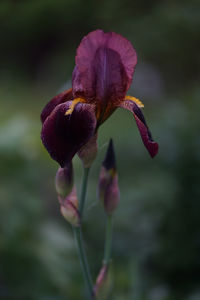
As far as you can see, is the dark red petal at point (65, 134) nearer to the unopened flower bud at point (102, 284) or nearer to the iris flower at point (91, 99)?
the iris flower at point (91, 99)

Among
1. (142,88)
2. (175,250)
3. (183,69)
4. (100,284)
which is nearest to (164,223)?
(175,250)

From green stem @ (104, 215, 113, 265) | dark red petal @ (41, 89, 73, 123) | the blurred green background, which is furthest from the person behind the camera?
the blurred green background

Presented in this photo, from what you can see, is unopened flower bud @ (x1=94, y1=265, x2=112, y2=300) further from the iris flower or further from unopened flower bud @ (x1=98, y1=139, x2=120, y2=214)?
the iris flower

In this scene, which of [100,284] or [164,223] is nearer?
[100,284]

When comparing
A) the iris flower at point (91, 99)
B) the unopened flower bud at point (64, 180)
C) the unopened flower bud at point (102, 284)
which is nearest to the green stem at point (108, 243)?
the unopened flower bud at point (102, 284)

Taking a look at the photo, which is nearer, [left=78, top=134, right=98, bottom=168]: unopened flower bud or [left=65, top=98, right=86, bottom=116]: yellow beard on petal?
[left=65, top=98, right=86, bottom=116]: yellow beard on petal

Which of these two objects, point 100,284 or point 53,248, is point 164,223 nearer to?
point 53,248

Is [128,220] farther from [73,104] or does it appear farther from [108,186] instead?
[73,104]

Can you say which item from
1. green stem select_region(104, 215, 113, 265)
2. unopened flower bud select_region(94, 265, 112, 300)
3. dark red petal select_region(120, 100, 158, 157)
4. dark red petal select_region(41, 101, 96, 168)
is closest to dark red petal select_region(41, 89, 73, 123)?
dark red petal select_region(41, 101, 96, 168)
